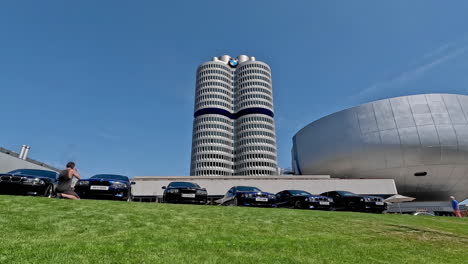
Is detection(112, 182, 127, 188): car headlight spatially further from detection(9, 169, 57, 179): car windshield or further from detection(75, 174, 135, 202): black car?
detection(9, 169, 57, 179): car windshield

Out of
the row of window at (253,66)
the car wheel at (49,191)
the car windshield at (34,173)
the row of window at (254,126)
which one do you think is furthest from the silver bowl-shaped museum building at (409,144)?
the row of window at (253,66)

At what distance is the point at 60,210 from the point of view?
6.55 meters

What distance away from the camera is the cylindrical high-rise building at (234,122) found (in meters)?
105

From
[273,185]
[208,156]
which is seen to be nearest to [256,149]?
[208,156]

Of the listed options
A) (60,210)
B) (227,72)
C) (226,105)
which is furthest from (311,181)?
(227,72)

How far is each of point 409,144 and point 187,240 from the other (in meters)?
56.5

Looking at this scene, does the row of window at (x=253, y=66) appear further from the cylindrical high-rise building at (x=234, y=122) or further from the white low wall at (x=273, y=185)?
the white low wall at (x=273, y=185)

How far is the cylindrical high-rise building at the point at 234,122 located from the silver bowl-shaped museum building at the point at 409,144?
49668 millimetres

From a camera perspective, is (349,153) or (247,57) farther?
(247,57)

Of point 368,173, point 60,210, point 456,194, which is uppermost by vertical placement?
point 368,173

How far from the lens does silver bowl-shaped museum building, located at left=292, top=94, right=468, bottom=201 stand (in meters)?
48.2

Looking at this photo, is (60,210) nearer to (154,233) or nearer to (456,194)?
(154,233)

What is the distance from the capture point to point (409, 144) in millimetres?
49062

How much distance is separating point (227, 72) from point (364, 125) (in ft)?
268
